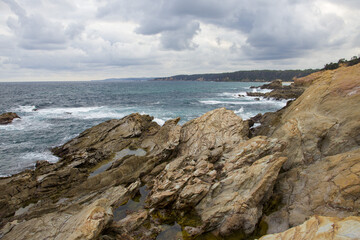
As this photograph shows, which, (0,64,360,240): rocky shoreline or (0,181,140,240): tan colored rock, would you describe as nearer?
(0,181,140,240): tan colored rock

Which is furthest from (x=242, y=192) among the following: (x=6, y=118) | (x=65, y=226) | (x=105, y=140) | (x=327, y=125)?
(x=6, y=118)

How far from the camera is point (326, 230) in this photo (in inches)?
255

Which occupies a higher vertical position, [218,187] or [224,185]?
[224,185]

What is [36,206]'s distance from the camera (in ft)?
47.6

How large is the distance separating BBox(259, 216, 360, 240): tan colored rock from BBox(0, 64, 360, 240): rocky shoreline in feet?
0.10

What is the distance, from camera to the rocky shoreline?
34.7 feet

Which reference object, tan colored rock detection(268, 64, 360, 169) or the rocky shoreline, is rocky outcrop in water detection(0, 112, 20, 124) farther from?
tan colored rock detection(268, 64, 360, 169)

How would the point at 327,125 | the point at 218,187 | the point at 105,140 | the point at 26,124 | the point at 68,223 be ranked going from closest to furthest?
the point at 68,223, the point at 218,187, the point at 327,125, the point at 105,140, the point at 26,124

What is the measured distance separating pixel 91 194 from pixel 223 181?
974cm

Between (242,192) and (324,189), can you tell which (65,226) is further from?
(324,189)

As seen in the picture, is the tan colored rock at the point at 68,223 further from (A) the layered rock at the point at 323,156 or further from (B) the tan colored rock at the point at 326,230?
(A) the layered rock at the point at 323,156

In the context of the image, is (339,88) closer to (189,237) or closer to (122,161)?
(189,237)

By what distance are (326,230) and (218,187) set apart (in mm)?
7542

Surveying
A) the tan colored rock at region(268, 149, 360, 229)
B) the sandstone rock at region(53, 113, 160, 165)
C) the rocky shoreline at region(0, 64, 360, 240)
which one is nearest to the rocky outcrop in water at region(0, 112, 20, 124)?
the sandstone rock at region(53, 113, 160, 165)
